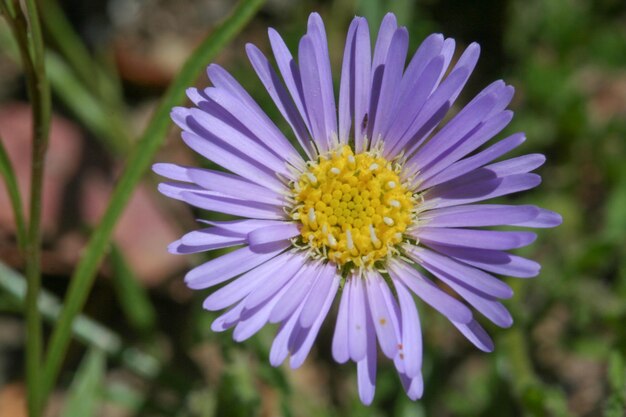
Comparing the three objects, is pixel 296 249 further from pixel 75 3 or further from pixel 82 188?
pixel 75 3

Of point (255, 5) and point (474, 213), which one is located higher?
point (255, 5)

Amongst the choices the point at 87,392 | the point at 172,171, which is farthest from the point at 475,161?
the point at 87,392

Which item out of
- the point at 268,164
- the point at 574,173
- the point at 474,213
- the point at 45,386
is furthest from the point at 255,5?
the point at 574,173

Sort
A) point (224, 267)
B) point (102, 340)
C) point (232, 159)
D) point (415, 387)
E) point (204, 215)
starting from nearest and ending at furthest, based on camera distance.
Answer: point (415, 387) < point (224, 267) < point (232, 159) < point (102, 340) < point (204, 215)

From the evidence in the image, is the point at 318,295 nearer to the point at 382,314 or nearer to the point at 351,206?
the point at 382,314

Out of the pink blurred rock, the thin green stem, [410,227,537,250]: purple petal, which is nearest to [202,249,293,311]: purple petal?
[410,227,537,250]: purple petal

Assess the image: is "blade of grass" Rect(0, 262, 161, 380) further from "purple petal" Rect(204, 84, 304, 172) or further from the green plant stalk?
"purple petal" Rect(204, 84, 304, 172)
